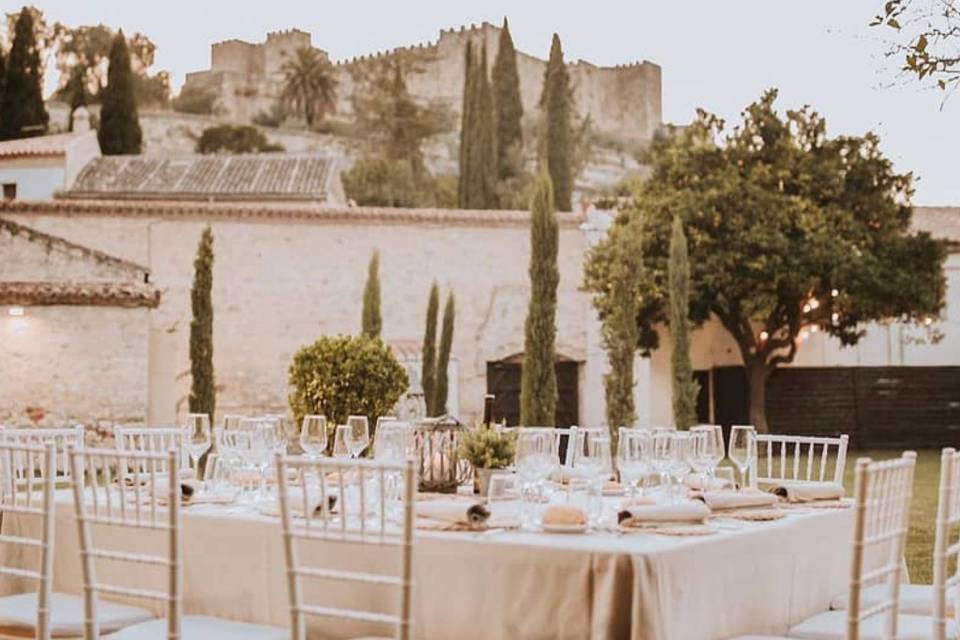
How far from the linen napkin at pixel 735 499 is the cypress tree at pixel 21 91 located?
2337 cm

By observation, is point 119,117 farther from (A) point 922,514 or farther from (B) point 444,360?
(A) point 922,514

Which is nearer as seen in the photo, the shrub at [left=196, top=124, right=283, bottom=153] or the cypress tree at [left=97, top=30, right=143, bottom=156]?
the cypress tree at [left=97, top=30, right=143, bottom=156]

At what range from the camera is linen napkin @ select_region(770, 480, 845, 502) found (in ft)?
12.9

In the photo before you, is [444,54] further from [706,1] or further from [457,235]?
[706,1]

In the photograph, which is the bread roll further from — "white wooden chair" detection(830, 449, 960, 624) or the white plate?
"white wooden chair" detection(830, 449, 960, 624)

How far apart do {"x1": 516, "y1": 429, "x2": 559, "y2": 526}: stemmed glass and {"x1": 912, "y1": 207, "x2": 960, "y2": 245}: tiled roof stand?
56.0 ft

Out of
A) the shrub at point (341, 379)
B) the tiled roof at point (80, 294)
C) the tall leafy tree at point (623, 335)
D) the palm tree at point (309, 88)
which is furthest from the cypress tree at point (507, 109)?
the shrub at point (341, 379)

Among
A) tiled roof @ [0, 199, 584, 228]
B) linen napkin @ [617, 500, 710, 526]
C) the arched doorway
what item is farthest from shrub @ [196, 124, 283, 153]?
linen napkin @ [617, 500, 710, 526]

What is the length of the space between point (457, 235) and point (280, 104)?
78.8 ft

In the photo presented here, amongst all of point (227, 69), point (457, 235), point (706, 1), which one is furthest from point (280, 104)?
point (706, 1)

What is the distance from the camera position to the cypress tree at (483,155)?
23609mm

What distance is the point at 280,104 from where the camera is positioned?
39938mm

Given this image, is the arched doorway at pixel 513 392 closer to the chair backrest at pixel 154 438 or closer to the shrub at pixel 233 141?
the chair backrest at pixel 154 438

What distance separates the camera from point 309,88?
130 feet
